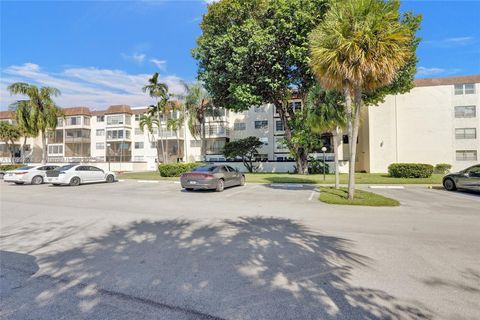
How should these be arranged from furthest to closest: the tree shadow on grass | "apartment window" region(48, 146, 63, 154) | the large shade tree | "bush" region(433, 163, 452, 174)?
1. "apartment window" region(48, 146, 63, 154)
2. "bush" region(433, 163, 452, 174)
3. the large shade tree
4. the tree shadow on grass

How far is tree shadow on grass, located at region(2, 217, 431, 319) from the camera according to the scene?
3029 mm

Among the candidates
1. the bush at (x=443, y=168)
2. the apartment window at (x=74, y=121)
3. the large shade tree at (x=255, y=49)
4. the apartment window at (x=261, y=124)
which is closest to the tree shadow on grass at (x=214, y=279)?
the large shade tree at (x=255, y=49)

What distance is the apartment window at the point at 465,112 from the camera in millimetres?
30656

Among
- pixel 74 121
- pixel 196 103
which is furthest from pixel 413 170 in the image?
pixel 74 121

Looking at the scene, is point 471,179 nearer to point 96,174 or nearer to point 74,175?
point 96,174

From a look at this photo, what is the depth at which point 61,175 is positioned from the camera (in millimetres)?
18000

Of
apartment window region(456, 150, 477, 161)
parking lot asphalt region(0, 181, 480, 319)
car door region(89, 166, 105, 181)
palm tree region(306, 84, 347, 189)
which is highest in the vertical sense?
palm tree region(306, 84, 347, 189)

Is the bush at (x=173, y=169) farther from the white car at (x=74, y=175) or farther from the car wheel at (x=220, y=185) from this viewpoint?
the car wheel at (x=220, y=185)

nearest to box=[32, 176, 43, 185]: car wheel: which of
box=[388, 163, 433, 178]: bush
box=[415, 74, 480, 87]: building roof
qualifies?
box=[388, 163, 433, 178]: bush

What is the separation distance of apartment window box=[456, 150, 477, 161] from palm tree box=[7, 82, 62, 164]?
47792 mm

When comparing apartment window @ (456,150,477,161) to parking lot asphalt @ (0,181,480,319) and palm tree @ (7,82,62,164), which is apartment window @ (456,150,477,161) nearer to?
parking lot asphalt @ (0,181,480,319)

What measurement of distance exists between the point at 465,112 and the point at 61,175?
4085cm

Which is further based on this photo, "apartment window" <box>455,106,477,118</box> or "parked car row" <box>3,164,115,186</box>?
"apartment window" <box>455,106,477,118</box>

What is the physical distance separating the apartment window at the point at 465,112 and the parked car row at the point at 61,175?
3749 cm
